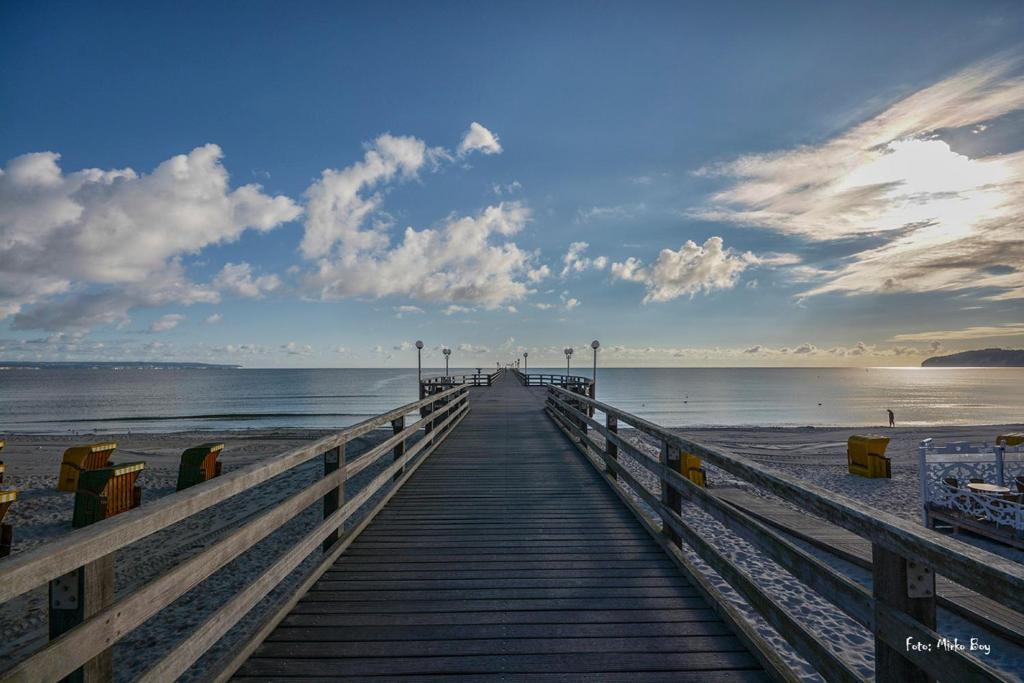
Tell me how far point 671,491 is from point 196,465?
12.7 meters

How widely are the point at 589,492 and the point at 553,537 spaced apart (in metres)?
1.79

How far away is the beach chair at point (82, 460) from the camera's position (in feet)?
41.8

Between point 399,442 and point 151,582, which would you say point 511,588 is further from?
point 399,442

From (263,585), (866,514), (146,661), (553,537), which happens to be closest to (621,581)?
(553,537)

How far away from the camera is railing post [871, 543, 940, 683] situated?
6.06 feet

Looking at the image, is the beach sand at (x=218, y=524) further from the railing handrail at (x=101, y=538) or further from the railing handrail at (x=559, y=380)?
the railing handrail at (x=559, y=380)

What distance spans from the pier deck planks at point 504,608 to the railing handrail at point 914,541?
115cm

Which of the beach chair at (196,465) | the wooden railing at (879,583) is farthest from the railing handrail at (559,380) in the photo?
the wooden railing at (879,583)

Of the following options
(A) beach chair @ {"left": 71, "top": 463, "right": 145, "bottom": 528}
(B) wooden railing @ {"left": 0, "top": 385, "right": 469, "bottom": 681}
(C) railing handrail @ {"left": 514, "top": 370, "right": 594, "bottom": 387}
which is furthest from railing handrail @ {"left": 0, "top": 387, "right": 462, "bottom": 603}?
(C) railing handrail @ {"left": 514, "top": 370, "right": 594, "bottom": 387}

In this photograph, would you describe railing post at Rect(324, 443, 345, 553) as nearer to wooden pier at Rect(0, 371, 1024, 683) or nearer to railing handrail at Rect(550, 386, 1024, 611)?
wooden pier at Rect(0, 371, 1024, 683)

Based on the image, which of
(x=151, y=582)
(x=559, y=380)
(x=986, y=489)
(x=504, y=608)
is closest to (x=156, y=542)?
(x=504, y=608)

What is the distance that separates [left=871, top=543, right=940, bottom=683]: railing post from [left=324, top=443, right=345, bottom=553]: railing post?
361 centimetres

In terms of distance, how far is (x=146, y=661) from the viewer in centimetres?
556

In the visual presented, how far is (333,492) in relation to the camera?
4277 mm
